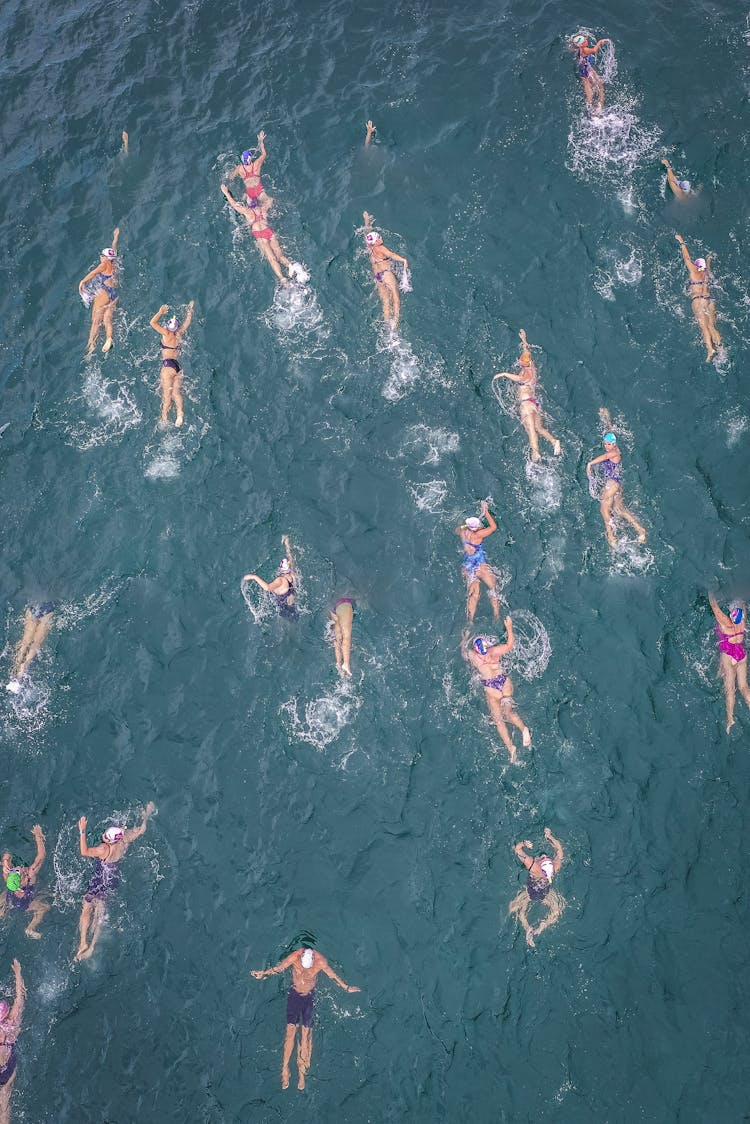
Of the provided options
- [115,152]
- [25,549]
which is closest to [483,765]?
[25,549]

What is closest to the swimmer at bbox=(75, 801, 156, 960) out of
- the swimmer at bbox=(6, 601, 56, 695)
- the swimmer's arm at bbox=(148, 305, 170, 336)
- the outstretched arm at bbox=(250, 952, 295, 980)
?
the outstretched arm at bbox=(250, 952, 295, 980)

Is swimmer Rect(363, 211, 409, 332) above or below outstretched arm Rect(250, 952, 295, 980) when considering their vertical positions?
above

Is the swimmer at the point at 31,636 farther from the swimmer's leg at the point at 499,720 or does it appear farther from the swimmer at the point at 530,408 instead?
the swimmer at the point at 530,408

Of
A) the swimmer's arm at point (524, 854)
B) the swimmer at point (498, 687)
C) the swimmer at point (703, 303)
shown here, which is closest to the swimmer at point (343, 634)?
the swimmer at point (498, 687)

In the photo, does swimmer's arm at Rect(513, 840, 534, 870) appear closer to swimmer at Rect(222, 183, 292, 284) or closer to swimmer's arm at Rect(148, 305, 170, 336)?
swimmer's arm at Rect(148, 305, 170, 336)

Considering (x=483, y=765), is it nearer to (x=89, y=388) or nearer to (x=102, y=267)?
(x=89, y=388)
